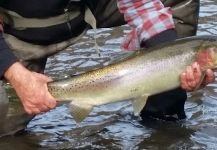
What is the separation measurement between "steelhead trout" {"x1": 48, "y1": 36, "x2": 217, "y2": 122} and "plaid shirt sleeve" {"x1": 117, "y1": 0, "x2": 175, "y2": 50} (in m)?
0.37

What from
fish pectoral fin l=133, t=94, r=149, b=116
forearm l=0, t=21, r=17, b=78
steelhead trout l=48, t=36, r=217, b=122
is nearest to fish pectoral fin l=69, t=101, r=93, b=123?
steelhead trout l=48, t=36, r=217, b=122

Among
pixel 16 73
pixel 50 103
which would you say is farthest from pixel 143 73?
pixel 16 73

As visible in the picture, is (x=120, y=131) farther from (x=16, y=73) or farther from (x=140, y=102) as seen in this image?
(x=16, y=73)

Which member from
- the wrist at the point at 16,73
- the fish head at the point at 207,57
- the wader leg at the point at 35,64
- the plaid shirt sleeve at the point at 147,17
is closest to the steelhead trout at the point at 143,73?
the fish head at the point at 207,57

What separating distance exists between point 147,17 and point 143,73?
52 cm

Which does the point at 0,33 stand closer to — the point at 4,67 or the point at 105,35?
the point at 4,67

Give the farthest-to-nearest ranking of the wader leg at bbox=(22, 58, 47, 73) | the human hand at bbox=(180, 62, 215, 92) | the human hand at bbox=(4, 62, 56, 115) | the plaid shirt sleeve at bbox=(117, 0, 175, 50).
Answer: the wader leg at bbox=(22, 58, 47, 73)
the plaid shirt sleeve at bbox=(117, 0, 175, 50)
the human hand at bbox=(180, 62, 215, 92)
the human hand at bbox=(4, 62, 56, 115)

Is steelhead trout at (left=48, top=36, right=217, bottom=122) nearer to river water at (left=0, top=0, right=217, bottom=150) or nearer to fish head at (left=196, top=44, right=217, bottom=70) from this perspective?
fish head at (left=196, top=44, right=217, bottom=70)

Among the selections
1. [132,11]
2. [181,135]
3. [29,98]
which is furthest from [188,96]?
[29,98]

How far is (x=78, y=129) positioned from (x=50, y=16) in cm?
73

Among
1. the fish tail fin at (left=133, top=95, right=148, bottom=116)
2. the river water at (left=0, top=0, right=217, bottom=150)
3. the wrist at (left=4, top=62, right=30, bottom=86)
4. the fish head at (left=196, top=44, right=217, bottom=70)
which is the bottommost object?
the river water at (left=0, top=0, right=217, bottom=150)

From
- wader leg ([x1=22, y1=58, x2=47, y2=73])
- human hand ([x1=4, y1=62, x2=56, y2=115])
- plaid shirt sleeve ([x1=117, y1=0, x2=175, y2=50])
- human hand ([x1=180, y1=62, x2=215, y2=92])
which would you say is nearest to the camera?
human hand ([x1=4, y1=62, x2=56, y2=115])

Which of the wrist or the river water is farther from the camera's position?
the river water

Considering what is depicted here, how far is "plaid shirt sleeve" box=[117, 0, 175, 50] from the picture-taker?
12.7 feet
